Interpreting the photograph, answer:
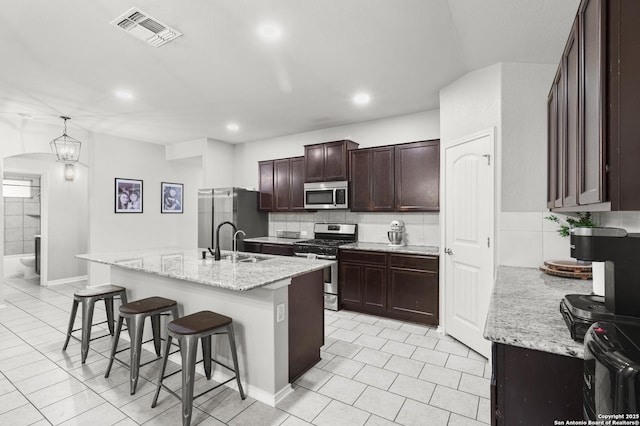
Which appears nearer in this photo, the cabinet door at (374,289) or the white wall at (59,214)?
the cabinet door at (374,289)

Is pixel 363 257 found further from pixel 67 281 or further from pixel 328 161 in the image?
pixel 67 281

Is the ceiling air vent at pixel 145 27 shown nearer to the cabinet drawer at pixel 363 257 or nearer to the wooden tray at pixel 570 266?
the cabinet drawer at pixel 363 257

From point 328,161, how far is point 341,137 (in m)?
0.59

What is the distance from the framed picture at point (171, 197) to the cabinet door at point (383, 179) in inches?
176

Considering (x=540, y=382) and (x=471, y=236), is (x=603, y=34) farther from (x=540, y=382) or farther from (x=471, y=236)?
(x=471, y=236)

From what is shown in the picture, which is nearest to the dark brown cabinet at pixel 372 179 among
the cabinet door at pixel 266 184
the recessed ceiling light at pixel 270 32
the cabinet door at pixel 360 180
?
the cabinet door at pixel 360 180

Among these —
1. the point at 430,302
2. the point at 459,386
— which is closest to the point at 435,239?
the point at 430,302

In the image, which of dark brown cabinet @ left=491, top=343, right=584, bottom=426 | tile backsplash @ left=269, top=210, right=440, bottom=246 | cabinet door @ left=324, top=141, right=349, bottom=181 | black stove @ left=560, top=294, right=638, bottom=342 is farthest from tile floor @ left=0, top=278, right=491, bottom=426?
cabinet door @ left=324, top=141, right=349, bottom=181

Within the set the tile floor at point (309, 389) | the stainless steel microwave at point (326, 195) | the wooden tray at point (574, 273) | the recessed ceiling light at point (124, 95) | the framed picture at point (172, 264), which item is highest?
the recessed ceiling light at point (124, 95)

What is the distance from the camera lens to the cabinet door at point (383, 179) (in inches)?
169

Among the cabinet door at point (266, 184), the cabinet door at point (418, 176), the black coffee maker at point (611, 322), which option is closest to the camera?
the black coffee maker at point (611, 322)

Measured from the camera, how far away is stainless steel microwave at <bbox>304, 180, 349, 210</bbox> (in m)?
4.62

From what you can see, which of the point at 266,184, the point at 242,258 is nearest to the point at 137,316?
the point at 242,258

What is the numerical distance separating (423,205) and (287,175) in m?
2.42
